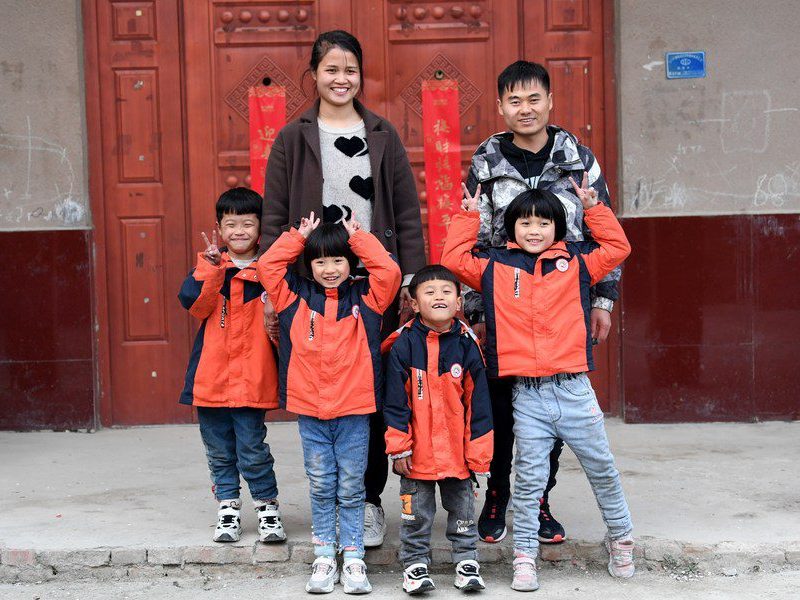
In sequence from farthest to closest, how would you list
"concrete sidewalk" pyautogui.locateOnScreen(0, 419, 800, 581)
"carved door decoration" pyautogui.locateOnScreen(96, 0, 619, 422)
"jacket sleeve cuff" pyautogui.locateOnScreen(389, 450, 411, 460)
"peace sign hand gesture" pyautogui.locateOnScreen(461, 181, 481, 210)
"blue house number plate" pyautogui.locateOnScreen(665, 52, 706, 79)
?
"carved door decoration" pyautogui.locateOnScreen(96, 0, 619, 422) → "blue house number plate" pyautogui.locateOnScreen(665, 52, 706, 79) → "concrete sidewalk" pyautogui.locateOnScreen(0, 419, 800, 581) → "peace sign hand gesture" pyautogui.locateOnScreen(461, 181, 481, 210) → "jacket sleeve cuff" pyautogui.locateOnScreen(389, 450, 411, 460)

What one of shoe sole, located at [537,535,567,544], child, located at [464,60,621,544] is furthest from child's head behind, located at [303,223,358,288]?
shoe sole, located at [537,535,567,544]

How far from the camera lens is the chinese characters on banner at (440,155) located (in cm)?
649

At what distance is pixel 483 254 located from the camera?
14.0ft

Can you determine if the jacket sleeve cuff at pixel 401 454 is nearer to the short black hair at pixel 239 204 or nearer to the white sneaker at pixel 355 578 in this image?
the white sneaker at pixel 355 578

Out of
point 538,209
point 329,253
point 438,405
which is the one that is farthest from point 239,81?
point 438,405

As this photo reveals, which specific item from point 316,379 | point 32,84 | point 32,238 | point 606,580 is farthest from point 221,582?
point 32,84

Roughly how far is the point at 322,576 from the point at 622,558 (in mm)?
1155

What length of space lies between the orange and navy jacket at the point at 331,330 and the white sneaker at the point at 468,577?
0.67 meters

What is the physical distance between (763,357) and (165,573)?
3.77 metres

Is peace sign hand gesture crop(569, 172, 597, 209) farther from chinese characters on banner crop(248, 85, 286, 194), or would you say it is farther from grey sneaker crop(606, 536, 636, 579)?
chinese characters on banner crop(248, 85, 286, 194)

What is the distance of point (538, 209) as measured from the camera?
4.14 meters

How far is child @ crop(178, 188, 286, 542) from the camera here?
14.4ft

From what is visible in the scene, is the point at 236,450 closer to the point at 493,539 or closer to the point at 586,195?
the point at 493,539

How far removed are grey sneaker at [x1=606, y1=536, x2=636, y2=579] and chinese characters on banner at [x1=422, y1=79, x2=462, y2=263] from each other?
267 centimetres
